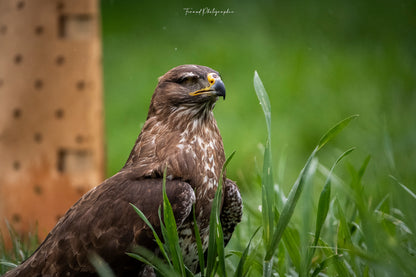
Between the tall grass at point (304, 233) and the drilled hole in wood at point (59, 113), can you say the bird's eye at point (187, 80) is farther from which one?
Result: the drilled hole in wood at point (59, 113)

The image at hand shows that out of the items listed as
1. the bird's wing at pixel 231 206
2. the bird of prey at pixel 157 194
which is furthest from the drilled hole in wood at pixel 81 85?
the bird's wing at pixel 231 206

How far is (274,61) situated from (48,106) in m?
3.00

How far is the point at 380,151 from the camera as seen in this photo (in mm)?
3213

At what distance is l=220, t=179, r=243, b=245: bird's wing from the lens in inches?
125

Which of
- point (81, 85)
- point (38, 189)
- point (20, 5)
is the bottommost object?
point (38, 189)

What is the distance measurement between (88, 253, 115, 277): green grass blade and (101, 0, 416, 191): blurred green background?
3.04 m

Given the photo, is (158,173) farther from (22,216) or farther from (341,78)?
(341,78)

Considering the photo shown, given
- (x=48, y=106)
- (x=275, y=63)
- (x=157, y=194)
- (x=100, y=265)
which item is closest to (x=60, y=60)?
(x=48, y=106)

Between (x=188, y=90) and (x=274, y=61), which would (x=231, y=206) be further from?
(x=274, y=61)

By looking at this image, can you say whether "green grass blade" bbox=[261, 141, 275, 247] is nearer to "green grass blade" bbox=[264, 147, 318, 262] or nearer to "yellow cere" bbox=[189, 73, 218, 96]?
"green grass blade" bbox=[264, 147, 318, 262]

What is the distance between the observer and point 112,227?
9.20 feet

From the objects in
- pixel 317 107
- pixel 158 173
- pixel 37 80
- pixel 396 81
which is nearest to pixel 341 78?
pixel 317 107

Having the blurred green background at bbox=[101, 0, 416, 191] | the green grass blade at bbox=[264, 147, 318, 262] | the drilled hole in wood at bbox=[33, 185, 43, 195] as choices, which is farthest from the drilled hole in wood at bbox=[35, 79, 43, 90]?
the green grass blade at bbox=[264, 147, 318, 262]

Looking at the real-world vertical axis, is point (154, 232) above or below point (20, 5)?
below
